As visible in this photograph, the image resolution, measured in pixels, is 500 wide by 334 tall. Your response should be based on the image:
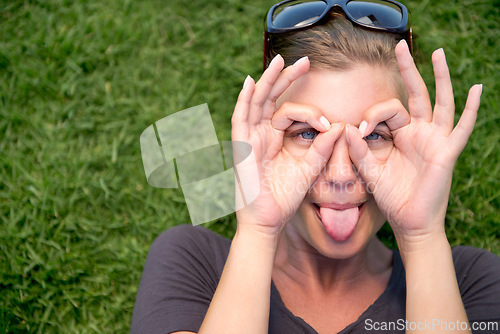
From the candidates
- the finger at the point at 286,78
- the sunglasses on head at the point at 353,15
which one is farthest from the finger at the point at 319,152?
the sunglasses on head at the point at 353,15

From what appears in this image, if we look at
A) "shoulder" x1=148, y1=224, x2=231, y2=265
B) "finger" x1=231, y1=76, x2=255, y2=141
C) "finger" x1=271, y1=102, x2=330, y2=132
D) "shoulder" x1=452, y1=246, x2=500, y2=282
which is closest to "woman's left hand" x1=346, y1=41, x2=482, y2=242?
"finger" x1=271, y1=102, x2=330, y2=132

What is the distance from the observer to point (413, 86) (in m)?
1.95

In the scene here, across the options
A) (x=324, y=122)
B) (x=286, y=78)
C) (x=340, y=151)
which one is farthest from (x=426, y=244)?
(x=286, y=78)

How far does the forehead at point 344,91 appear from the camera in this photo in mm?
1952

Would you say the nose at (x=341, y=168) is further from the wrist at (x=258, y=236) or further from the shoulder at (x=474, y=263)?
the shoulder at (x=474, y=263)

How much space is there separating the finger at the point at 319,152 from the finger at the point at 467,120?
423 millimetres

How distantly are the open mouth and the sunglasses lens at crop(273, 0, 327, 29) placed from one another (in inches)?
30.9

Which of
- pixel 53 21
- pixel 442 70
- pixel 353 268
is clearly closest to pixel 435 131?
pixel 442 70

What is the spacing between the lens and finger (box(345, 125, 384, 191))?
194 cm

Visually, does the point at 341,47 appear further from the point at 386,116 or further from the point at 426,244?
the point at 426,244

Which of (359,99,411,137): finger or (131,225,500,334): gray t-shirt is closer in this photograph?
(359,99,411,137): finger

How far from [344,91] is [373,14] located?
0.41 m

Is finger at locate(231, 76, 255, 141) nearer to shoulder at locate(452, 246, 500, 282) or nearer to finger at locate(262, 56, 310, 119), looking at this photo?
finger at locate(262, 56, 310, 119)

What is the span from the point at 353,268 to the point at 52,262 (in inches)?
69.1
